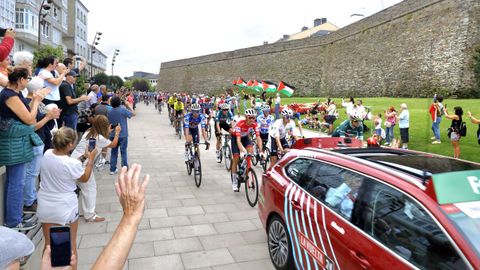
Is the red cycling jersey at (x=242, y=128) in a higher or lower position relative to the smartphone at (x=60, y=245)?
higher

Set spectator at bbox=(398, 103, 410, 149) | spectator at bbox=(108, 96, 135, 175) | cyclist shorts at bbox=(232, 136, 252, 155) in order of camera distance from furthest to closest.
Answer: spectator at bbox=(398, 103, 410, 149), spectator at bbox=(108, 96, 135, 175), cyclist shorts at bbox=(232, 136, 252, 155)

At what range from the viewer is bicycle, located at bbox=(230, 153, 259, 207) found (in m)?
7.18

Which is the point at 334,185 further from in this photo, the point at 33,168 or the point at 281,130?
the point at 281,130

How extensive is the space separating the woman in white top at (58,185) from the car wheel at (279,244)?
2.44 metres

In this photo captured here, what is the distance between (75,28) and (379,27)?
5204cm

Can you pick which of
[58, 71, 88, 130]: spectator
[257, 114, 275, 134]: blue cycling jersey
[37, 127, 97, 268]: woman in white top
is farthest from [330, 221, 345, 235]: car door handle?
[257, 114, 275, 134]: blue cycling jersey

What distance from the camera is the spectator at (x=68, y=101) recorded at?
309 inches

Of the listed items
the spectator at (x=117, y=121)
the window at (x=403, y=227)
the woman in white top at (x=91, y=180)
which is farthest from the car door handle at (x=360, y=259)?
the spectator at (x=117, y=121)

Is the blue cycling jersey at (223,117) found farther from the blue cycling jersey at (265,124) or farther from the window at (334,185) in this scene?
the window at (334,185)

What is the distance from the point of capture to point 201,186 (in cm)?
876

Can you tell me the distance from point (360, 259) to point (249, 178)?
4.61 m

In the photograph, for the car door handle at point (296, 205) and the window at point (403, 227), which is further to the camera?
the car door handle at point (296, 205)

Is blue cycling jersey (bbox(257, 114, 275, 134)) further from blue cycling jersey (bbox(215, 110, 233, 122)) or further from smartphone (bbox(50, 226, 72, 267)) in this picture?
smartphone (bbox(50, 226, 72, 267))

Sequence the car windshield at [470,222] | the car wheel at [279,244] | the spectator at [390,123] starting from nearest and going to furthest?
the car windshield at [470,222] → the car wheel at [279,244] → the spectator at [390,123]
